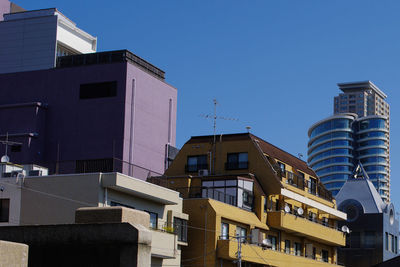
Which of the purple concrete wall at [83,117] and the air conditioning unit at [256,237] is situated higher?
the purple concrete wall at [83,117]

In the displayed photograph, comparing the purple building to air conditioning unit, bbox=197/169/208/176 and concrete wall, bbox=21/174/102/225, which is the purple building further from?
concrete wall, bbox=21/174/102/225

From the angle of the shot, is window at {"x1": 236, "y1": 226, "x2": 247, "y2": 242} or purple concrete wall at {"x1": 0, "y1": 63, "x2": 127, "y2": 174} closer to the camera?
window at {"x1": 236, "y1": 226, "x2": 247, "y2": 242}

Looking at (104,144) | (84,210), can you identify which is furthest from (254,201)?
(84,210)

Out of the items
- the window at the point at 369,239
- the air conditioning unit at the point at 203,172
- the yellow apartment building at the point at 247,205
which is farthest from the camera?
the window at the point at 369,239

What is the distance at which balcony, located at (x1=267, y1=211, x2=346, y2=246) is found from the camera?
63.0 meters

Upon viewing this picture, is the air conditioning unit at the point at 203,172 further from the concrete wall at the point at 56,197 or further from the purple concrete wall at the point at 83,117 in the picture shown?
the concrete wall at the point at 56,197

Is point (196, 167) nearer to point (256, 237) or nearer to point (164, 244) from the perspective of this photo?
point (256, 237)

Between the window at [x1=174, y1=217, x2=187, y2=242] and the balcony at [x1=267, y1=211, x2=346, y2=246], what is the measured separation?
11.4 metres

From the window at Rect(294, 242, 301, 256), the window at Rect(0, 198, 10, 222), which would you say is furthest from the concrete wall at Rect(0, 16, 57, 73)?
the window at Rect(0, 198, 10, 222)

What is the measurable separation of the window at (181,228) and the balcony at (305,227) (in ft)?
37.4

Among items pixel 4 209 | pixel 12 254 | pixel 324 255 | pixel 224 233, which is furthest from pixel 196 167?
pixel 12 254

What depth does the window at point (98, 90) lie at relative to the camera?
229 feet

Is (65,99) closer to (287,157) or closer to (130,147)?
(130,147)

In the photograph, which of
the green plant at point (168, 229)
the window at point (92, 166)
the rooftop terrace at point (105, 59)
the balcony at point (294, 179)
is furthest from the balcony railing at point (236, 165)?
the green plant at point (168, 229)
